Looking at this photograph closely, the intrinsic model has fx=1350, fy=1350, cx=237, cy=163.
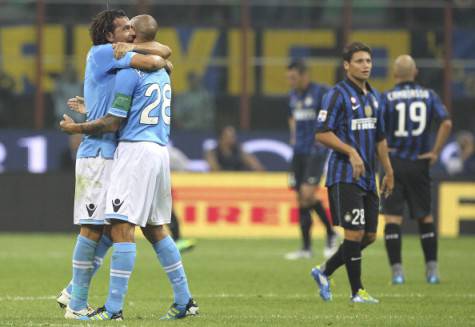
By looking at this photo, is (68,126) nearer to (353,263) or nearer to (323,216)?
(353,263)

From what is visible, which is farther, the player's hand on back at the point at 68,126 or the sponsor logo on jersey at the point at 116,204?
the player's hand on back at the point at 68,126

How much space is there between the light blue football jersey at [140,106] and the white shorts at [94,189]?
0.27 m

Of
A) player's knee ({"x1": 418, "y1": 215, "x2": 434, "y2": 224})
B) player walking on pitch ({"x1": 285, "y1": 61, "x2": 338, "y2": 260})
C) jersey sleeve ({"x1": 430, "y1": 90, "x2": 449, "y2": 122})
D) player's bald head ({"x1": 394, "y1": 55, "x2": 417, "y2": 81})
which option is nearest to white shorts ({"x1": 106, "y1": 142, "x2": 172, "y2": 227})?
player's bald head ({"x1": 394, "y1": 55, "x2": 417, "y2": 81})

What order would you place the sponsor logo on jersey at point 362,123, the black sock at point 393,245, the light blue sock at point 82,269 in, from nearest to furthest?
1. the light blue sock at point 82,269
2. the sponsor logo on jersey at point 362,123
3. the black sock at point 393,245

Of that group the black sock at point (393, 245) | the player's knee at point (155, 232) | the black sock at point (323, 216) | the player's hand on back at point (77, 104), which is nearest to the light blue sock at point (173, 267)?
Answer: the player's knee at point (155, 232)

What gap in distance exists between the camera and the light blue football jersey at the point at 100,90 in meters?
9.69

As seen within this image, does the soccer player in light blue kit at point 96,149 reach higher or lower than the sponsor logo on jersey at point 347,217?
higher

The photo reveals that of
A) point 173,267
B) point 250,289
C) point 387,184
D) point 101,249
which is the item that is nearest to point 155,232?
point 173,267

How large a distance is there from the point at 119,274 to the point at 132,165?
782 millimetres

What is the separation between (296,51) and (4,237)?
7860mm

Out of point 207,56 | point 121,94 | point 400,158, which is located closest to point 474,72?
point 207,56

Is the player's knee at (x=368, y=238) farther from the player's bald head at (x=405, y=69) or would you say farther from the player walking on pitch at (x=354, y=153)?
the player's bald head at (x=405, y=69)

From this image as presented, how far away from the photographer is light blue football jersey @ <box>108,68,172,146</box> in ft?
31.7

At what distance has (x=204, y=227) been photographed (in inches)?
845
